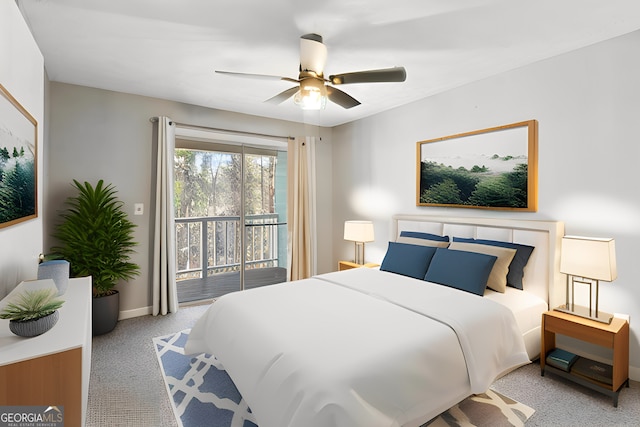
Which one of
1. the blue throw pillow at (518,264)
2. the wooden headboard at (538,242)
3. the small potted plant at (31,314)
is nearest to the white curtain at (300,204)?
the wooden headboard at (538,242)

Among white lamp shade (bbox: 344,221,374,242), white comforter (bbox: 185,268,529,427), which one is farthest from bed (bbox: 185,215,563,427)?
white lamp shade (bbox: 344,221,374,242)

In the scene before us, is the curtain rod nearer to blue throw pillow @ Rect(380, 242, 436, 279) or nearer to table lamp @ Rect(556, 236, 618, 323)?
blue throw pillow @ Rect(380, 242, 436, 279)

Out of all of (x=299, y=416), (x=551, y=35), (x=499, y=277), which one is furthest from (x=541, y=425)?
(x=551, y=35)

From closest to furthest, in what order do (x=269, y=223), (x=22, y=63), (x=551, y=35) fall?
1. (x=22, y=63)
2. (x=551, y=35)
3. (x=269, y=223)

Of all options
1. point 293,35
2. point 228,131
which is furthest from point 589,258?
point 228,131

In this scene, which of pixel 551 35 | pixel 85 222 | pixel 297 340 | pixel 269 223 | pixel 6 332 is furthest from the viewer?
pixel 269 223

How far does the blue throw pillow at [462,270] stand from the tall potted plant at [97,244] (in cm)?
304

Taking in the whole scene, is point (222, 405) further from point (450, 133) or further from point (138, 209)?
point (450, 133)

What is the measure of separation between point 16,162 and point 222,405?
1907 millimetres

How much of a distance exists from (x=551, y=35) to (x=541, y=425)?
8.75 feet

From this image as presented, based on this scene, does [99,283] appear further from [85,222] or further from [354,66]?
[354,66]

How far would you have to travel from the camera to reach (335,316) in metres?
2.07

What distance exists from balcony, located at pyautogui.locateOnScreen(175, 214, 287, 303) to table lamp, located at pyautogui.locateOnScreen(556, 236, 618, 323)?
11.6 feet

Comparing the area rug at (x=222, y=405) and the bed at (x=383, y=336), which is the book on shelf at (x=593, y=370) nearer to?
the bed at (x=383, y=336)
